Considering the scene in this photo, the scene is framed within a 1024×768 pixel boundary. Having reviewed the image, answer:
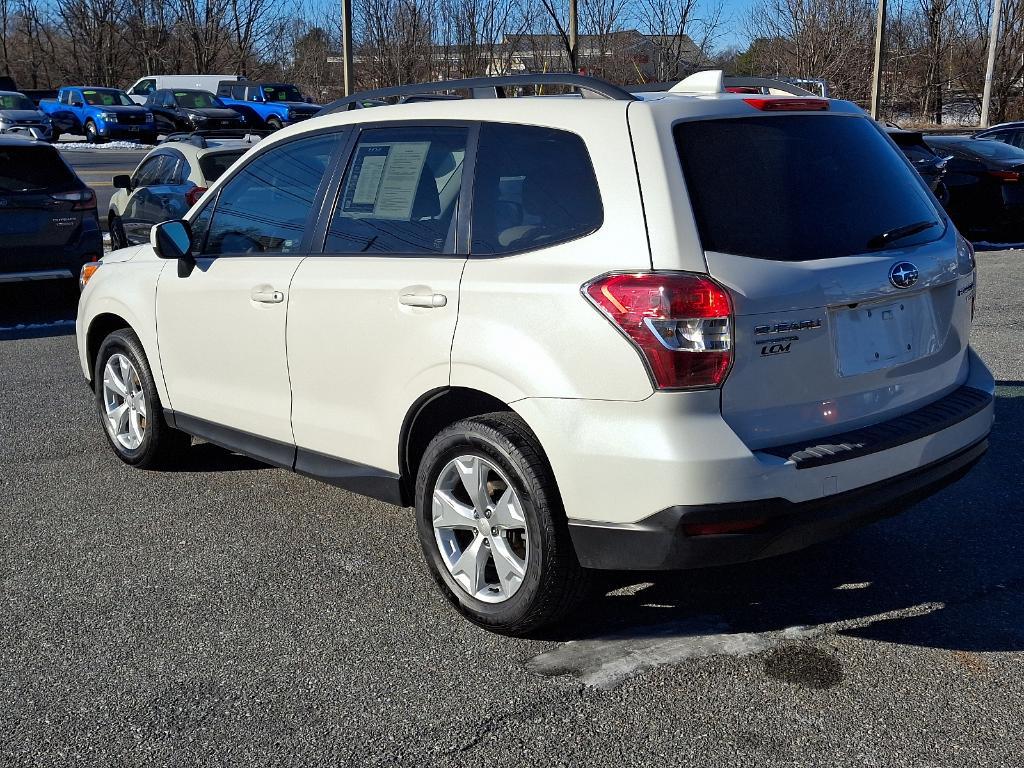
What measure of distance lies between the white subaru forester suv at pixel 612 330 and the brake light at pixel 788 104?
0.01 metres

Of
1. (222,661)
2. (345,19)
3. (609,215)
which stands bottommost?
(222,661)

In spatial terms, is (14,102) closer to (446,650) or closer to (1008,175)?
(1008,175)

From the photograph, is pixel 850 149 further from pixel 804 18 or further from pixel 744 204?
pixel 804 18

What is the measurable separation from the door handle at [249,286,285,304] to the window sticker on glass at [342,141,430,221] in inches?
17.4

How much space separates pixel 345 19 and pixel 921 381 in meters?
21.5

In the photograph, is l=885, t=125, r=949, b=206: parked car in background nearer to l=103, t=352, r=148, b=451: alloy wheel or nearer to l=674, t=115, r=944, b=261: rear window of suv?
l=674, t=115, r=944, b=261: rear window of suv

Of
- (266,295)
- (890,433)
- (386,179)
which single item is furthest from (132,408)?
(890,433)

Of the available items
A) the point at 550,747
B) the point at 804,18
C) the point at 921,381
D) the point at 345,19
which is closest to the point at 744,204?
the point at 921,381

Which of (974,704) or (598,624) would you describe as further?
(598,624)

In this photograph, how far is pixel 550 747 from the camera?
3197 millimetres

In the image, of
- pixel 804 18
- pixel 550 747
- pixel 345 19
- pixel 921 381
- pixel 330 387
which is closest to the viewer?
pixel 550 747

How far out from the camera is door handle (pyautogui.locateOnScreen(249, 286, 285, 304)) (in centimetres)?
464

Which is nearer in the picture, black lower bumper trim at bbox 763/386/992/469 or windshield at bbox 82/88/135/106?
black lower bumper trim at bbox 763/386/992/469

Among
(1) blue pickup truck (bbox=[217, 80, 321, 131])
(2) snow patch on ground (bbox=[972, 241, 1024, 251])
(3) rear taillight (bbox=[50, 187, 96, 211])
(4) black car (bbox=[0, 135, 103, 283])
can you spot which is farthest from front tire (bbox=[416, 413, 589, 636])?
(1) blue pickup truck (bbox=[217, 80, 321, 131])
